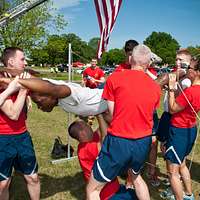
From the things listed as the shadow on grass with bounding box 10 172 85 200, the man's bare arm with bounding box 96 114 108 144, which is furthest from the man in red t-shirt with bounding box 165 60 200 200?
the shadow on grass with bounding box 10 172 85 200

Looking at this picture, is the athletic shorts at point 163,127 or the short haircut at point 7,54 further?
the athletic shorts at point 163,127

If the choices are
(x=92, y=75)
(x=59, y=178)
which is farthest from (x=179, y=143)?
(x=92, y=75)

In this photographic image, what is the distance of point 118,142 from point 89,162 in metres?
0.56

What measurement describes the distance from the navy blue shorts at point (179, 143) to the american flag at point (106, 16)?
211cm

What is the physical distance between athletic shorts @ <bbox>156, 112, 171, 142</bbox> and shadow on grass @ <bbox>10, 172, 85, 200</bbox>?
54.6 inches

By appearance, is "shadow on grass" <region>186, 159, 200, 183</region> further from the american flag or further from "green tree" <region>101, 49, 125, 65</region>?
"green tree" <region>101, 49, 125, 65</region>

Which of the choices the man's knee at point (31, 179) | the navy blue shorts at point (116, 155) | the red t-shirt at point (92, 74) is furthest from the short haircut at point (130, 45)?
the red t-shirt at point (92, 74)

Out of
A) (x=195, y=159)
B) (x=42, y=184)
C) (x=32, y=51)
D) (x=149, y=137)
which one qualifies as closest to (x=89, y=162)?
(x=149, y=137)

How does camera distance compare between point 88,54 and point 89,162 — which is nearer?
point 89,162

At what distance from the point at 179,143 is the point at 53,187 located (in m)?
2.05

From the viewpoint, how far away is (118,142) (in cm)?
299

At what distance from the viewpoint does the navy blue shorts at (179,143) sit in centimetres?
393

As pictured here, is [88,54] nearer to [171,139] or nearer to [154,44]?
[154,44]

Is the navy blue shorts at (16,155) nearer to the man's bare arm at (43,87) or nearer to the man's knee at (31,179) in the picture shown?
the man's knee at (31,179)
